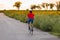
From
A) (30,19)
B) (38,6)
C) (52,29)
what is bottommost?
(38,6)

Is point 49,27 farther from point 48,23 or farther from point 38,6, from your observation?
point 38,6

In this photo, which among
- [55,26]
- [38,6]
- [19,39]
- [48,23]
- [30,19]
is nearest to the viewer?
[19,39]

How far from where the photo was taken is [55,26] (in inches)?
862

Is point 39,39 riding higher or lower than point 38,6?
higher

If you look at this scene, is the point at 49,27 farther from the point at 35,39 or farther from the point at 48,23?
the point at 35,39

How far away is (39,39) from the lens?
15188mm

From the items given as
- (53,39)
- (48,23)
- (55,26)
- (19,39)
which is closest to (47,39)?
(53,39)

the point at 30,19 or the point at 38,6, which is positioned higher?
the point at 30,19

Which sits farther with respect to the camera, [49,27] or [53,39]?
[49,27]

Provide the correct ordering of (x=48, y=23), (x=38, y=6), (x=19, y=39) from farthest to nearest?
1. (x=38, y=6)
2. (x=48, y=23)
3. (x=19, y=39)

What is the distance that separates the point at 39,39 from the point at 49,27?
25.9 feet

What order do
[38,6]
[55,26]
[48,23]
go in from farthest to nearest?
[38,6], [48,23], [55,26]

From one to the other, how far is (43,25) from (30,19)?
462 cm

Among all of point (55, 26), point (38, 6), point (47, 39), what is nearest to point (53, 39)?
point (47, 39)
